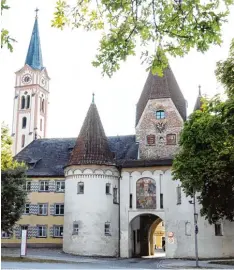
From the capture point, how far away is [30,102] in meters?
76.6

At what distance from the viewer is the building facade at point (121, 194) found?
35.2m

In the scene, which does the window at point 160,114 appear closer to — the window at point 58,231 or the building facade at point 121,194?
the building facade at point 121,194

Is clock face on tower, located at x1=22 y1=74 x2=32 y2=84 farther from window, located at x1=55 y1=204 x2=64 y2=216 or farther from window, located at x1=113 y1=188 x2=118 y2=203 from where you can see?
window, located at x1=113 y1=188 x2=118 y2=203

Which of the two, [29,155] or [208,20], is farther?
[29,155]

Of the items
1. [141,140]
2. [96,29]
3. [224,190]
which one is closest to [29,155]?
[141,140]

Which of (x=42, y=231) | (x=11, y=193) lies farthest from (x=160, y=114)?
(x=11, y=193)

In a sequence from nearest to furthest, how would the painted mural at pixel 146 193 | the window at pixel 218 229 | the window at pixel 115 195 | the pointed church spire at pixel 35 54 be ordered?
the window at pixel 218 229 → the painted mural at pixel 146 193 → the window at pixel 115 195 → the pointed church spire at pixel 35 54

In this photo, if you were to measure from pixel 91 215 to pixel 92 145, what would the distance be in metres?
6.29

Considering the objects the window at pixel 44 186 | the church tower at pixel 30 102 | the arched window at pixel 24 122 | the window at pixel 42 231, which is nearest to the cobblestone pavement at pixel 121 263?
the window at pixel 42 231

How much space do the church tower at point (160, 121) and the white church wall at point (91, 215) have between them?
4.80 meters

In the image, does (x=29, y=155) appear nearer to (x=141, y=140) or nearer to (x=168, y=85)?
(x=141, y=140)

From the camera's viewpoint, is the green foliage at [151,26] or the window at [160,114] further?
the window at [160,114]

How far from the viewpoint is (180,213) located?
1405 inches

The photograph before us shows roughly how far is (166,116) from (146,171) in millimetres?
5798
